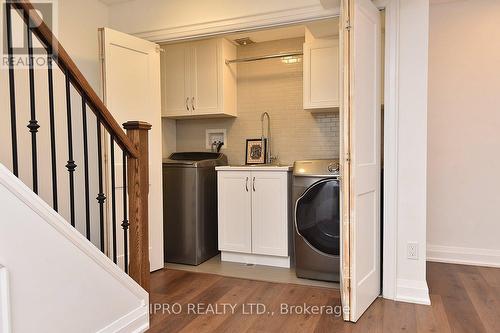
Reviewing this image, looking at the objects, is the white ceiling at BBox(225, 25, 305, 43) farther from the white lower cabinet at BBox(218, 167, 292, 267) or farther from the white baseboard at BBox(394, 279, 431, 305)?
the white baseboard at BBox(394, 279, 431, 305)

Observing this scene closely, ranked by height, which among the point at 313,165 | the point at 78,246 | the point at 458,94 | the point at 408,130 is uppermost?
the point at 458,94

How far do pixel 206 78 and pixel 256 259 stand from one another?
6.45ft

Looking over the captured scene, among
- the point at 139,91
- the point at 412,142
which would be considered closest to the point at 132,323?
the point at 139,91

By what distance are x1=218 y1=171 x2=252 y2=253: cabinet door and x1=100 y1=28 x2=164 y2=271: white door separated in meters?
0.59

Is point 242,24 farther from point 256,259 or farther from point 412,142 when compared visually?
point 256,259

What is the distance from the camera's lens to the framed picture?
3904 mm

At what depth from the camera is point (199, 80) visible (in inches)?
152

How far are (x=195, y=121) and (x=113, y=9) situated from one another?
1.46 meters

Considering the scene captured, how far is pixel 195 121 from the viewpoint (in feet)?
14.0

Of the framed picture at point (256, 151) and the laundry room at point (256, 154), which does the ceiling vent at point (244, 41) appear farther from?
the framed picture at point (256, 151)

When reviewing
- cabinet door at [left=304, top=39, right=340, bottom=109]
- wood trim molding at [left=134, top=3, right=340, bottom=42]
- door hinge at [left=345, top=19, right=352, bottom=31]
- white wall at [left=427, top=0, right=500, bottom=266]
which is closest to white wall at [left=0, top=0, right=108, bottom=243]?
wood trim molding at [left=134, top=3, right=340, bottom=42]

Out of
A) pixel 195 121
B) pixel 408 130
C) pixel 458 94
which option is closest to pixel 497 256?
pixel 458 94

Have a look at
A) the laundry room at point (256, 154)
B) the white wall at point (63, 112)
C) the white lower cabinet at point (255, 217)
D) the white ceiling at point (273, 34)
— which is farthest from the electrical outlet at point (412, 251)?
the white wall at point (63, 112)

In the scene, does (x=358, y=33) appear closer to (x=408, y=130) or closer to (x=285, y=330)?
(x=408, y=130)
